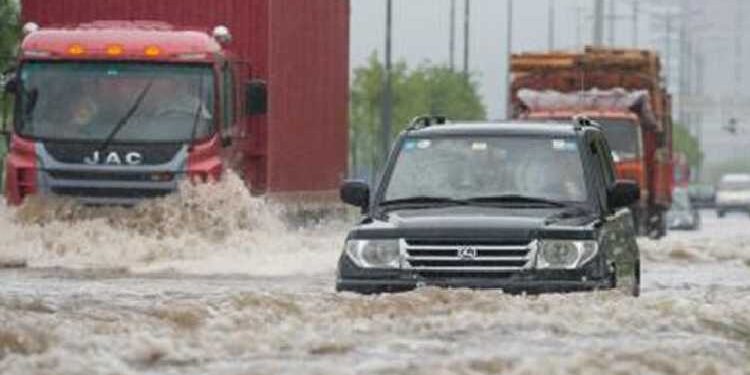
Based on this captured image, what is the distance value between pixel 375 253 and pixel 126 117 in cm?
1128

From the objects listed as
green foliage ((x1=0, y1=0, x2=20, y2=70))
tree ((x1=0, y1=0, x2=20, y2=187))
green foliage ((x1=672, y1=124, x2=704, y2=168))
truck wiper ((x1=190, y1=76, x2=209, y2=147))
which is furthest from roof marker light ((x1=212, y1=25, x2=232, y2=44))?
green foliage ((x1=672, y1=124, x2=704, y2=168))

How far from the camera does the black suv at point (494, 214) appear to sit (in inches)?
578

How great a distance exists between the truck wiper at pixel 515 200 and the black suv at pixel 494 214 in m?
0.01

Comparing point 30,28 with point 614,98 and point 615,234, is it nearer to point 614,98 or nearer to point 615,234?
point 615,234

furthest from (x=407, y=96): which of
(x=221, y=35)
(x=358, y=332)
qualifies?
(x=358, y=332)

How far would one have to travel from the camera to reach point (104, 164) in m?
25.7

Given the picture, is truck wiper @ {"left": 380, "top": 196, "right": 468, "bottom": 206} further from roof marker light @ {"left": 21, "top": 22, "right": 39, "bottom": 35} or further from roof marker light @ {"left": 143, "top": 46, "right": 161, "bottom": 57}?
roof marker light @ {"left": 21, "top": 22, "right": 39, "bottom": 35}

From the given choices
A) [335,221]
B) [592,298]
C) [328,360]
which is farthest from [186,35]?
[328,360]

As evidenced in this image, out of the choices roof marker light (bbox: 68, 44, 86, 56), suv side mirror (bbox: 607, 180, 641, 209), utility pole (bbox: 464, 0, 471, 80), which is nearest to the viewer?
suv side mirror (bbox: 607, 180, 641, 209)

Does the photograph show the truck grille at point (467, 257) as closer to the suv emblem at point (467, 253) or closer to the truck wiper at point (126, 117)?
the suv emblem at point (467, 253)

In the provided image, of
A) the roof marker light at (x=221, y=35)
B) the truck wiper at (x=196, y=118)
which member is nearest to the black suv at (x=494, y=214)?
the truck wiper at (x=196, y=118)

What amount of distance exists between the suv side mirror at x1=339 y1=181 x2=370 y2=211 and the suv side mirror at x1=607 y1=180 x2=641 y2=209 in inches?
71.1

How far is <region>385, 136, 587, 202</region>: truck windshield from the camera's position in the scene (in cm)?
1566

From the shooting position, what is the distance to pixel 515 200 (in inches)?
609
